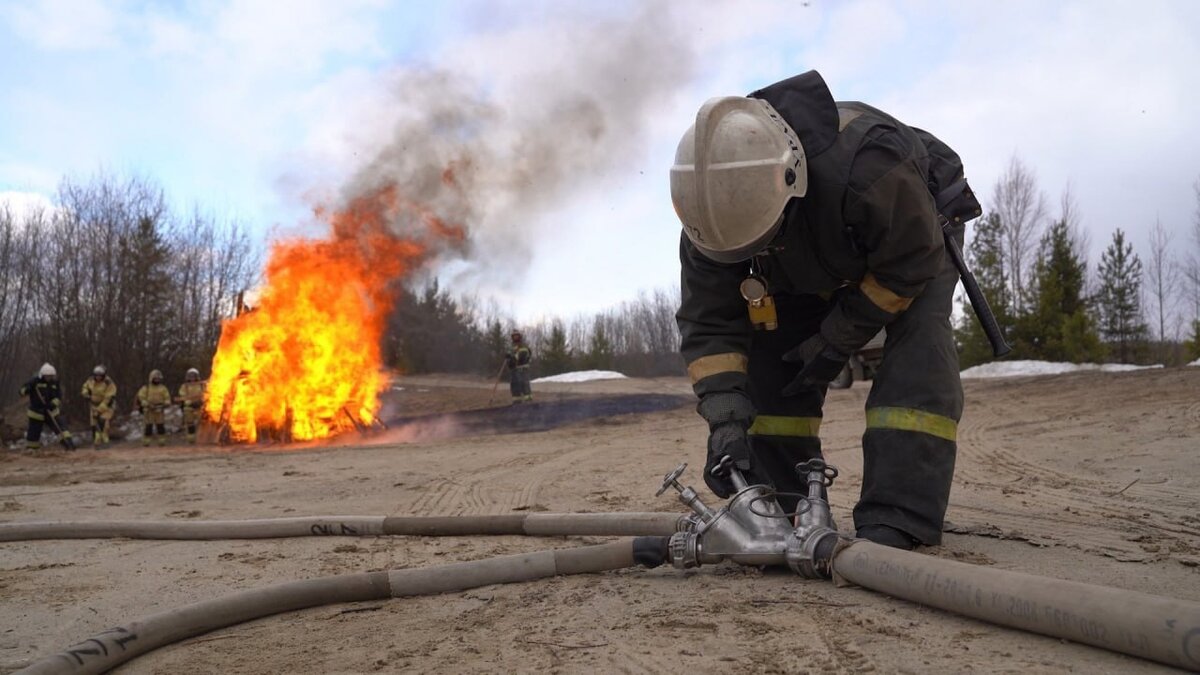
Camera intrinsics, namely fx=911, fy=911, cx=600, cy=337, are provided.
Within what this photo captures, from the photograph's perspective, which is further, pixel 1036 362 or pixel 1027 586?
pixel 1036 362

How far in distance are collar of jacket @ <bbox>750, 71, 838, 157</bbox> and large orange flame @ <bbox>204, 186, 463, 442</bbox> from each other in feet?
41.1

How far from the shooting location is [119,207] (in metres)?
27.1

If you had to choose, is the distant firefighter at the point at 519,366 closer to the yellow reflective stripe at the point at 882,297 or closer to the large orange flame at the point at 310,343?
the large orange flame at the point at 310,343

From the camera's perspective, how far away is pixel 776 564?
3.19 m

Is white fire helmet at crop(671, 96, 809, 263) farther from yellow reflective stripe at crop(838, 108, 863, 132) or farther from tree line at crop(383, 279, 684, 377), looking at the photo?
tree line at crop(383, 279, 684, 377)

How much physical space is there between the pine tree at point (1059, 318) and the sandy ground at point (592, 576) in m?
16.4

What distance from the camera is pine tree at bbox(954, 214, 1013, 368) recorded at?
25719 mm

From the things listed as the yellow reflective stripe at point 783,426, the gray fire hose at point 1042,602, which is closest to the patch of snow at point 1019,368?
the yellow reflective stripe at point 783,426

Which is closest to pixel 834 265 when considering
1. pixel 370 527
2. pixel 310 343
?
pixel 370 527

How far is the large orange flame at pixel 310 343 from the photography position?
14984 mm

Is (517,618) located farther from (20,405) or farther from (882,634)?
(20,405)

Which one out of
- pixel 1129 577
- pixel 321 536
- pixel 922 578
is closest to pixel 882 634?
pixel 922 578

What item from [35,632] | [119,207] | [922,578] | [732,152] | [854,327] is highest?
[119,207]

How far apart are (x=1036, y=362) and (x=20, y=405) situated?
30158 millimetres
